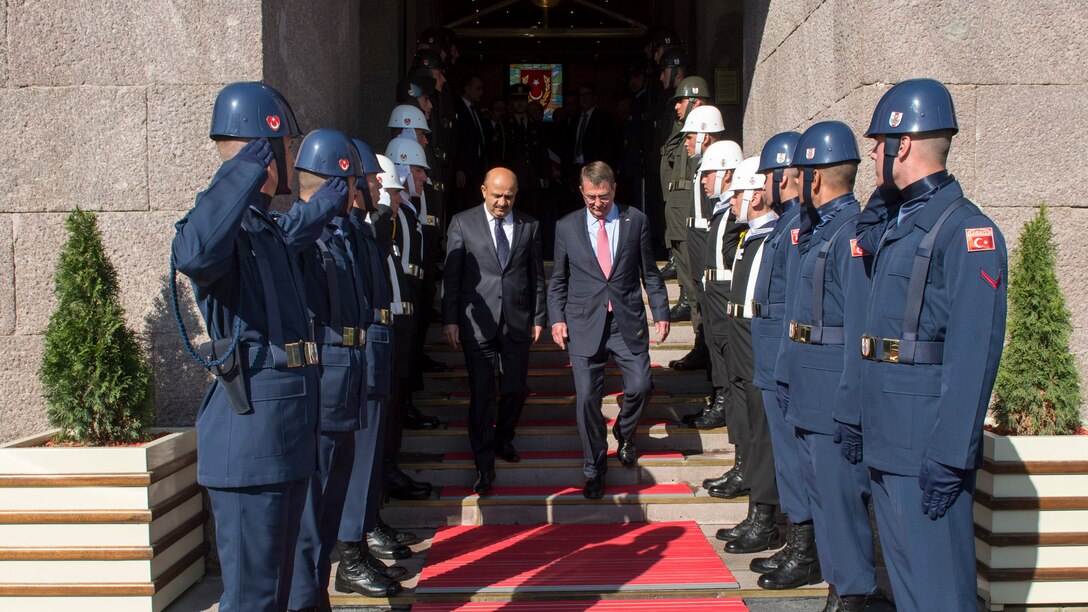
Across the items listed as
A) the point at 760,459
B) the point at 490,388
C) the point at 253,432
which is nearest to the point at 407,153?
the point at 490,388

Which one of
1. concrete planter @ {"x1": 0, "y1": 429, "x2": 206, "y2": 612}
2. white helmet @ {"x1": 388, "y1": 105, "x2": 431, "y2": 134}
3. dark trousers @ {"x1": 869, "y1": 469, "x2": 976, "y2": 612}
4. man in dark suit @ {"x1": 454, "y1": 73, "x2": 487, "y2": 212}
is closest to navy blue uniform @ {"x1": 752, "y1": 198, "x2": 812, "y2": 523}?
dark trousers @ {"x1": 869, "y1": 469, "x2": 976, "y2": 612}

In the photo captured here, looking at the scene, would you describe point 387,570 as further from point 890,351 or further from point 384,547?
point 890,351

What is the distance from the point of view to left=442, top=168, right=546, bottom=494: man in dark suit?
637 centimetres

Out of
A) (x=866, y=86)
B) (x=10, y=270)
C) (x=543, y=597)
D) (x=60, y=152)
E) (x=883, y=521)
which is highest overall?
(x=866, y=86)

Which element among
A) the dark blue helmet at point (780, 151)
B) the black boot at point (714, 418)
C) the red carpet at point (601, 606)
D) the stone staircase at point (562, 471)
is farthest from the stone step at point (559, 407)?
the red carpet at point (601, 606)

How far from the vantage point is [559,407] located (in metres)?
7.30

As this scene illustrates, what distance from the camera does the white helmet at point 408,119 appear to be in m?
7.75

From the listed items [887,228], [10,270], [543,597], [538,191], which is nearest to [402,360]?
[543,597]

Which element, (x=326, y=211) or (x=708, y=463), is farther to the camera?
(x=708, y=463)

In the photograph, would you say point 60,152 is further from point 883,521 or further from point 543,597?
point 883,521

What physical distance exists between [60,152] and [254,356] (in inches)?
124

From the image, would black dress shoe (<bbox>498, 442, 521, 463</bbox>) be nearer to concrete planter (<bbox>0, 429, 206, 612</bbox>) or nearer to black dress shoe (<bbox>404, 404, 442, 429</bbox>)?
black dress shoe (<bbox>404, 404, 442, 429</bbox>)

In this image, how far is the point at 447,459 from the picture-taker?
670 centimetres

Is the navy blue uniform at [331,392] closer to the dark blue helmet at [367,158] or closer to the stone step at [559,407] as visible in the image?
the dark blue helmet at [367,158]
